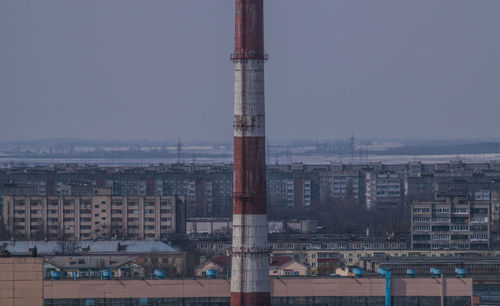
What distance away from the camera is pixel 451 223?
225ft

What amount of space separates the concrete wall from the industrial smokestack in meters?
3.85

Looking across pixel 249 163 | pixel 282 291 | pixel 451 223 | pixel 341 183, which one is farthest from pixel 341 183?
pixel 249 163

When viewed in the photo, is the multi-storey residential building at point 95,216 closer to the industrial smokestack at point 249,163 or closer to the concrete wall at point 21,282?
the concrete wall at point 21,282

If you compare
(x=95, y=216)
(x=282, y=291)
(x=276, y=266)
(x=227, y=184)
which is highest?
(x=227, y=184)

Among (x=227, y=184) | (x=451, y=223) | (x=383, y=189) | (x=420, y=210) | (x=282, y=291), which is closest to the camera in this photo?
(x=282, y=291)

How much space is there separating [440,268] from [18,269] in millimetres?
11739

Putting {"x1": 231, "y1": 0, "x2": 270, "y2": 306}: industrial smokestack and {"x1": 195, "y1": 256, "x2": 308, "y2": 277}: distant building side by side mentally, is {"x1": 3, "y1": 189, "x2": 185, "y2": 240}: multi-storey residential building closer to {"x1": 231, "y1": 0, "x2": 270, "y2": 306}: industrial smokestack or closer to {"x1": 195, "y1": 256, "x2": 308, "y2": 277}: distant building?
{"x1": 195, "y1": 256, "x2": 308, "y2": 277}: distant building

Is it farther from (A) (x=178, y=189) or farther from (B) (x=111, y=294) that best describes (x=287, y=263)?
(A) (x=178, y=189)

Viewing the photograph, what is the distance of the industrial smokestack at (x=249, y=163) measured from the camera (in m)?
35.2

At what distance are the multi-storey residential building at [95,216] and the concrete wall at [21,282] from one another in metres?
40.4

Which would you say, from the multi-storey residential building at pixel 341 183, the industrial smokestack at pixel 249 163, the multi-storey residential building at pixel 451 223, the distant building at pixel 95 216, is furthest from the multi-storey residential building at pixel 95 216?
the industrial smokestack at pixel 249 163

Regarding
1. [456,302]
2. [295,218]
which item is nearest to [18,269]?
[456,302]

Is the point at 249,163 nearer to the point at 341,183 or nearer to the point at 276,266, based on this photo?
the point at 276,266

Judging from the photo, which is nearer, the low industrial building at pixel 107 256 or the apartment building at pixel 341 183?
the low industrial building at pixel 107 256
